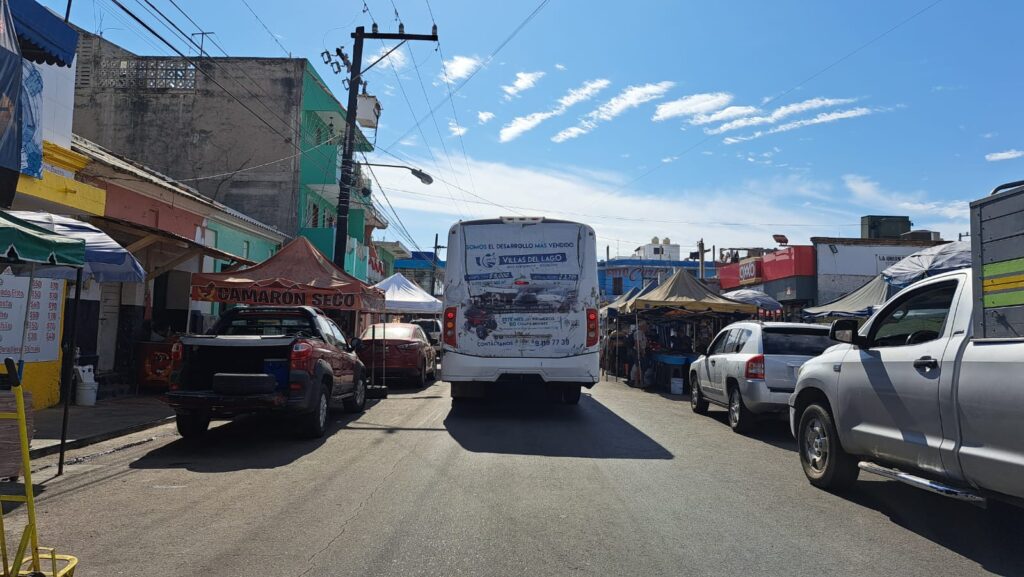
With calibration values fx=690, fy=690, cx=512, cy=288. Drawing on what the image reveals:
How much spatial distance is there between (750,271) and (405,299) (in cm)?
1880

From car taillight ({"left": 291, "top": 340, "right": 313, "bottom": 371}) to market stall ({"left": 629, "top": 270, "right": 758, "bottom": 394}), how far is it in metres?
10.6

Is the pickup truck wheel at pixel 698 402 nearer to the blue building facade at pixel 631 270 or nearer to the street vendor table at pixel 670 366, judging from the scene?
the street vendor table at pixel 670 366

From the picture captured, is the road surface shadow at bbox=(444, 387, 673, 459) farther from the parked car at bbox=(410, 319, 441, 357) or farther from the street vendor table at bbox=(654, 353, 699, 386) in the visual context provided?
the parked car at bbox=(410, 319, 441, 357)

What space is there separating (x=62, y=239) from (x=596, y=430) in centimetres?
715

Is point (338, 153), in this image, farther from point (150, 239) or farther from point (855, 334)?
point (855, 334)

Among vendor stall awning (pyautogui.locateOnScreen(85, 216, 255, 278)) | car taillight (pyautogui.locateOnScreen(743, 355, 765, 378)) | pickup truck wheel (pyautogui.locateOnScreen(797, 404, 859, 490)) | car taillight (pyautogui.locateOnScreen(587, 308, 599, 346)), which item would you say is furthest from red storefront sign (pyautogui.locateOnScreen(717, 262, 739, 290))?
pickup truck wheel (pyautogui.locateOnScreen(797, 404, 859, 490))

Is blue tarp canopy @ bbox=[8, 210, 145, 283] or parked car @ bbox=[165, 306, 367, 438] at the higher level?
blue tarp canopy @ bbox=[8, 210, 145, 283]

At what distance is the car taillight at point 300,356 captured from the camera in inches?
343

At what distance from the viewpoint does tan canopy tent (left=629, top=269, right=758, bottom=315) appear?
17.9 metres

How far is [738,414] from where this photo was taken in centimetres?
1052

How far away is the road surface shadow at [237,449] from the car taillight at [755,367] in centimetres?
606

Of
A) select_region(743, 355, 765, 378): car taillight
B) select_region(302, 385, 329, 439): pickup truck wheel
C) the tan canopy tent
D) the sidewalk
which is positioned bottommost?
the sidewalk

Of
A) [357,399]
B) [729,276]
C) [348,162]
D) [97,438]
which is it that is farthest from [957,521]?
[729,276]

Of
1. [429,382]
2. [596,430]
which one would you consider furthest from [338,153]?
[596,430]
